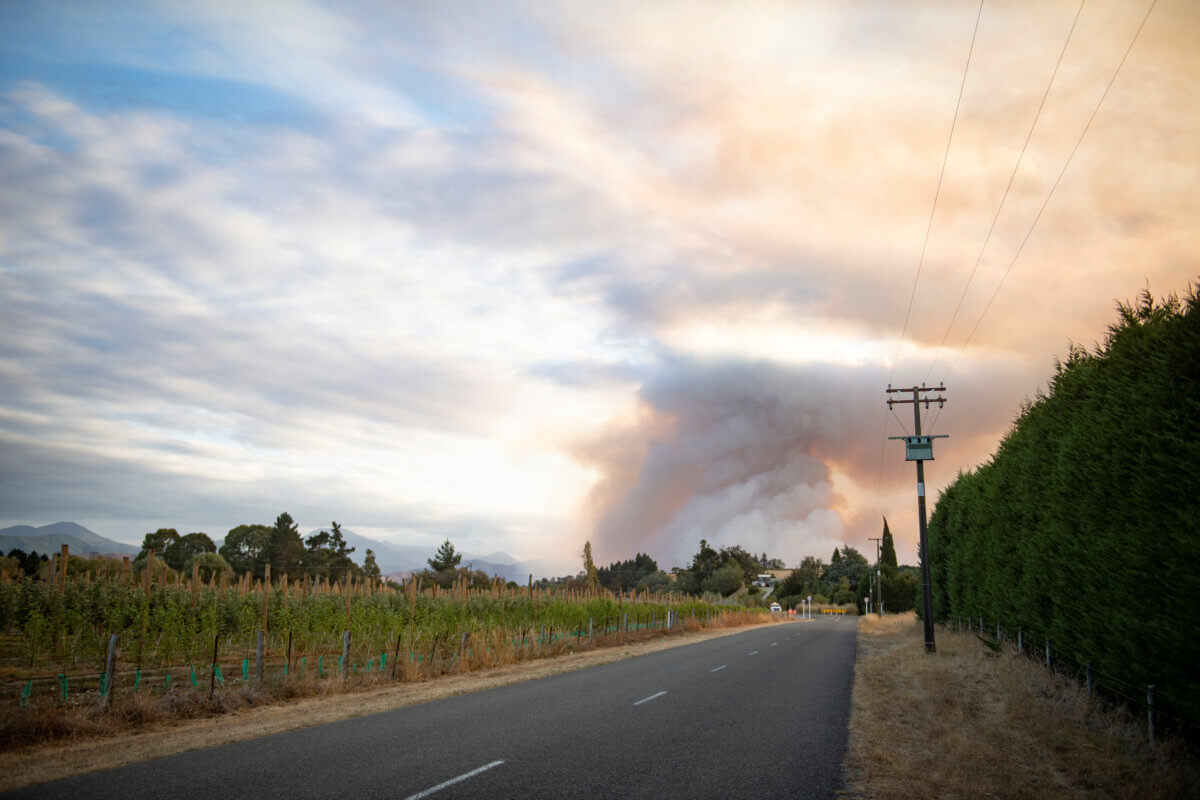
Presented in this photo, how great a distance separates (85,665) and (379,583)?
63.7ft

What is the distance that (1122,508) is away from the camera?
10133 mm

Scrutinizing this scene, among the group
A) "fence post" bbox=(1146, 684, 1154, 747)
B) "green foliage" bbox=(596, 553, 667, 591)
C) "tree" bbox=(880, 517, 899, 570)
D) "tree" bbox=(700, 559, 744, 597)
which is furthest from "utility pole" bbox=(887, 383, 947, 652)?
"green foliage" bbox=(596, 553, 667, 591)

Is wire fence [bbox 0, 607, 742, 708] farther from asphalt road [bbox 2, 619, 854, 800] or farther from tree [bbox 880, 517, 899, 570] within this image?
tree [bbox 880, 517, 899, 570]

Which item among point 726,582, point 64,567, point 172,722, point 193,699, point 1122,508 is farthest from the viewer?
point 726,582

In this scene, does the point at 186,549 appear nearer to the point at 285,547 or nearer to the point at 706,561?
the point at 285,547

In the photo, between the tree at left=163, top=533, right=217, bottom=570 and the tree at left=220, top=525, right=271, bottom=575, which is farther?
the tree at left=220, top=525, right=271, bottom=575

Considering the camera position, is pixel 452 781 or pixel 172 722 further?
pixel 172 722

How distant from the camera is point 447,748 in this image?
9664mm

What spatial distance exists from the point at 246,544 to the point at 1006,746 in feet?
399

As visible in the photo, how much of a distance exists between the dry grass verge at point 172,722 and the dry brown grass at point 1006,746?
30.0 ft

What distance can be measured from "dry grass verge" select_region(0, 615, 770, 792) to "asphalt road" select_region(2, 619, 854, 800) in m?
0.76

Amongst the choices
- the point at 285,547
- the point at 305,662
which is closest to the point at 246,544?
the point at 285,547

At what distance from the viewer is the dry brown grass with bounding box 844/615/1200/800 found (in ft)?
25.2

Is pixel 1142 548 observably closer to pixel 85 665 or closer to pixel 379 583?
pixel 85 665
